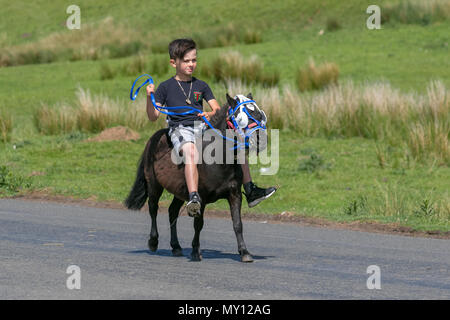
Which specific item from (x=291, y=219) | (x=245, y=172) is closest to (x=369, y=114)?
(x=291, y=219)

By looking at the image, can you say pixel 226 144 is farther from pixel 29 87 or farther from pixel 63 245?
pixel 29 87

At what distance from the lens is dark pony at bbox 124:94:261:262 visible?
967 centimetres

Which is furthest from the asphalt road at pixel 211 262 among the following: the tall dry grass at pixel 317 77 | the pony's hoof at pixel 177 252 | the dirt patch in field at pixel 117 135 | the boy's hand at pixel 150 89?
the tall dry grass at pixel 317 77

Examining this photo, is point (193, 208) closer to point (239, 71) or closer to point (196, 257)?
point (196, 257)

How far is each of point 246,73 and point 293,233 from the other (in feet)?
59.8

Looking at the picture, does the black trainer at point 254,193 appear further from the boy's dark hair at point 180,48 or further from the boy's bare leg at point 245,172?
the boy's dark hair at point 180,48

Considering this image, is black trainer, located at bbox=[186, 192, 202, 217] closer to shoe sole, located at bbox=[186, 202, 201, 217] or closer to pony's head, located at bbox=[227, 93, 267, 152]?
shoe sole, located at bbox=[186, 202, 201, 217]

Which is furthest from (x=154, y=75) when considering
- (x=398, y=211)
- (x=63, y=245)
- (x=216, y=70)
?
(x=63, y=245)

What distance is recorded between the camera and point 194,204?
31.1 feet

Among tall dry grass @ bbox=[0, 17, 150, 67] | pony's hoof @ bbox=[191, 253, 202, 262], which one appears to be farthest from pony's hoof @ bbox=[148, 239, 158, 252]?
tall dry grass @ bbox=[0, 17, 150, 67]

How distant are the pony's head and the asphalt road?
1.25 meters

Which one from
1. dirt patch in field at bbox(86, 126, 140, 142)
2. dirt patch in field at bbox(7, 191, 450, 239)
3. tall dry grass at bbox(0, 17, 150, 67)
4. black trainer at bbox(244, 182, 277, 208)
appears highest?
tall dry grass at bbox(0, 17, 150, 67)

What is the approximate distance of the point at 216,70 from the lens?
1258 inches

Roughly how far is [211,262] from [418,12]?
3376cm
